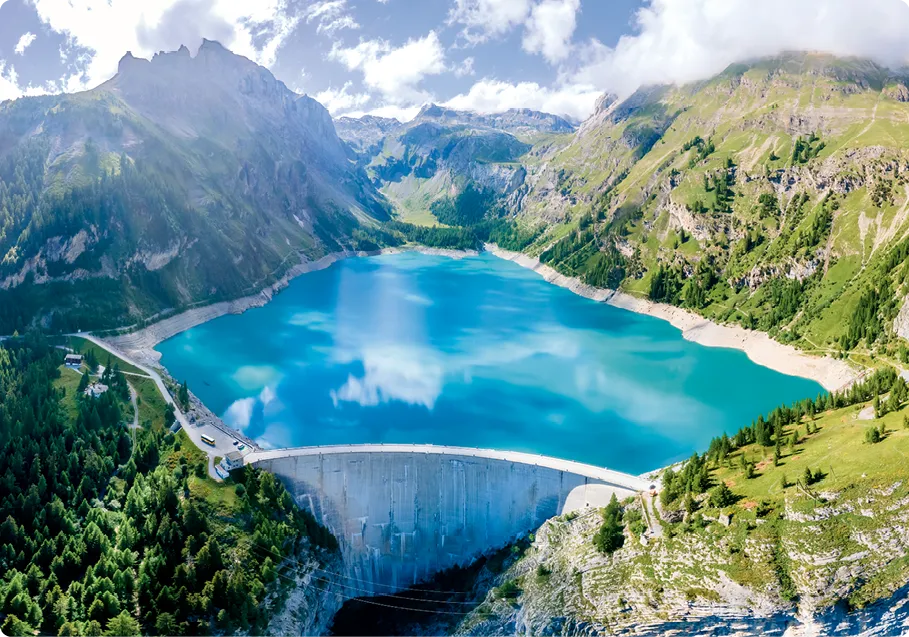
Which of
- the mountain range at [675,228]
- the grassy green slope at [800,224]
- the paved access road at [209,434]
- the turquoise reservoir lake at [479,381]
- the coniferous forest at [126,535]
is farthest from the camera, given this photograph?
the mountain range at [675,228]

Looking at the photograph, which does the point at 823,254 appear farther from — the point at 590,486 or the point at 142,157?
the point at 142,157

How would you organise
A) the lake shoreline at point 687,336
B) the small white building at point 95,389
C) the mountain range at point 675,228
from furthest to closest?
the mountain range at point 675,228 < the lake shoreline at point 687,336 < the small white building at point 95,389

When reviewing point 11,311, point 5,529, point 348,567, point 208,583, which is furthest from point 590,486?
point 11,311

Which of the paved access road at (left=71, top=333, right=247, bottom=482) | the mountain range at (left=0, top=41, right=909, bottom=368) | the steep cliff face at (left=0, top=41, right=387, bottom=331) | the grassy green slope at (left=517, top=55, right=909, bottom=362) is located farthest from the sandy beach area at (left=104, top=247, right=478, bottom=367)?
the grassy green slope at (left=517, top=55, right=909, bottom=362)

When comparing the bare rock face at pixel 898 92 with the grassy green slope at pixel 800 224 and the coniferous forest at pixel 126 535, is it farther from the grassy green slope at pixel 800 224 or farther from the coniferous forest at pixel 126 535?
the coniferous forest at pixel 126 535

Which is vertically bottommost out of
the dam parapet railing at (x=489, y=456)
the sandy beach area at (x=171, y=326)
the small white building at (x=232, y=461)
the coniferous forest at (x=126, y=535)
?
the sandy beach area at (x=171, y=326)

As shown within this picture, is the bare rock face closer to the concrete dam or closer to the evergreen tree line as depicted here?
the evergreen tree line

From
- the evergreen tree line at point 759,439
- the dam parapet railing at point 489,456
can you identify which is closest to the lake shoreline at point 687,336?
the evergreen tree line at point 759,439
